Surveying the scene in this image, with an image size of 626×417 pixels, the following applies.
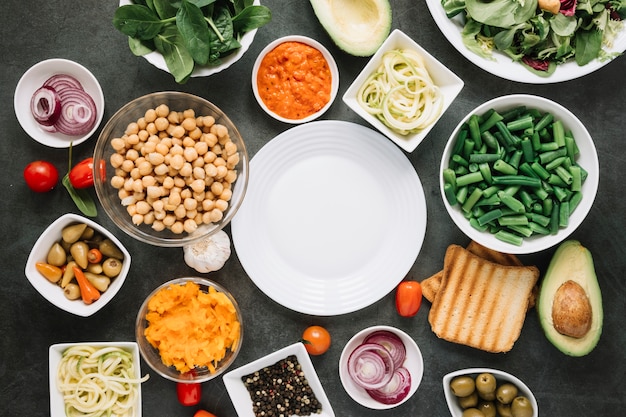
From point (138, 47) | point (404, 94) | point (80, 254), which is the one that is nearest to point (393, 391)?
point (404, 94)

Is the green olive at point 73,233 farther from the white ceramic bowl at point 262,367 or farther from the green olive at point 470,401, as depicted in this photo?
the green olive at point 470,401

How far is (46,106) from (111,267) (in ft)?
2.53

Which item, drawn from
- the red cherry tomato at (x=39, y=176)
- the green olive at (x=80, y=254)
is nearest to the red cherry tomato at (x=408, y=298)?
the green olive at (x=80, y=254)

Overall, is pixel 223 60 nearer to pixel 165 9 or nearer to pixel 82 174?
pixel 165 9

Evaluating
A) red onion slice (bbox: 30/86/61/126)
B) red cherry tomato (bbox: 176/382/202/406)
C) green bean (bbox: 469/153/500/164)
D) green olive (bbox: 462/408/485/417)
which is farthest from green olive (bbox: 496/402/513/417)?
red onion slice (bbox: 30/86/61/126)

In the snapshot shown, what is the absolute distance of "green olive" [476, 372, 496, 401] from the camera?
268 cm

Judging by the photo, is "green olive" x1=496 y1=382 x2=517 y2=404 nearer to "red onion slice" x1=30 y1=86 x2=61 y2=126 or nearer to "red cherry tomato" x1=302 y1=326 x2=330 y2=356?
"red cherry tomato" x1=302 y1=326 x2=330 y2=356

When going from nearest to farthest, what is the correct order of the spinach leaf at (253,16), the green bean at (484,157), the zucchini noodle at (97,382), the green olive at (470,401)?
the spinach leaf at (253,16), the green bean at (484,157), the zucchini noodle at (97,382), the green olive at (470,401)

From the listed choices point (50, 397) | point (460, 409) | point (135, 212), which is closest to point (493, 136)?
point (460, 409)

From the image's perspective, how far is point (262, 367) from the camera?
277cm

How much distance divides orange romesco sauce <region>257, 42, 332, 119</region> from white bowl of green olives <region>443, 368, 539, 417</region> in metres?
1.41

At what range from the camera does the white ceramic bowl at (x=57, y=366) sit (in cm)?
262

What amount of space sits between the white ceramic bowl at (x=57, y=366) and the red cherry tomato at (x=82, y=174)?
733 millimetres

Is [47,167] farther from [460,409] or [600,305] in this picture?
[600,305]
